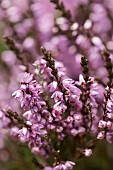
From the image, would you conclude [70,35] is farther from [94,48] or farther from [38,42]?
[38,42]

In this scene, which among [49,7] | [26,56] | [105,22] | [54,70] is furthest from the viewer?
[49,7]

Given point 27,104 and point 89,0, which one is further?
point 89,0

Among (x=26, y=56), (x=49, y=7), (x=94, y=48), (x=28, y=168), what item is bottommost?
(x=28, y=168)

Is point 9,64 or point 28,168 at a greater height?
point 9,64

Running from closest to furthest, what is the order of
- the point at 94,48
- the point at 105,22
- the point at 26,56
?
the point at 94,48, the point at 26,56, the point at 105,22

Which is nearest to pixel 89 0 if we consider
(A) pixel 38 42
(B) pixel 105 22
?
(B) pixel 105 22

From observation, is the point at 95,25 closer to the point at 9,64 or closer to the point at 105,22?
the point at 105,22
